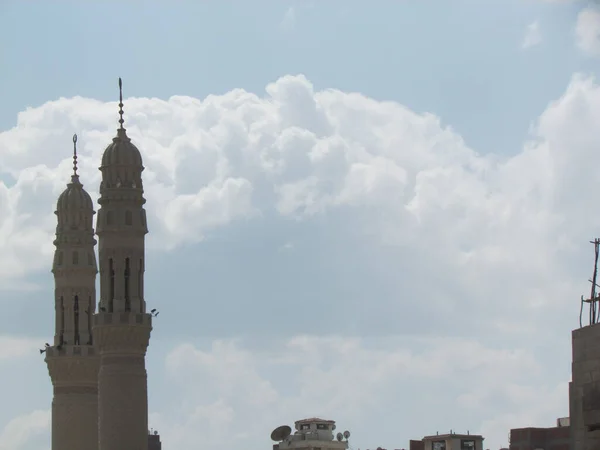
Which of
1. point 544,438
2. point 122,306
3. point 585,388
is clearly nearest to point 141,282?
point 122,306

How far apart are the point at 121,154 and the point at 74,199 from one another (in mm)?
16182

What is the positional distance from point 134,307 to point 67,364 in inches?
538

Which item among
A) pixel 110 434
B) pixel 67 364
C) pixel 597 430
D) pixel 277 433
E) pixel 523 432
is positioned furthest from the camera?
pixel 277 433

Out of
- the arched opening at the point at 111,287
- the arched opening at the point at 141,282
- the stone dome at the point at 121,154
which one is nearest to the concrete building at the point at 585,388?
the arched opening at the point at 141,282

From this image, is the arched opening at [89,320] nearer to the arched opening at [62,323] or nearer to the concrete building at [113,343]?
the concrete building at [113,343]

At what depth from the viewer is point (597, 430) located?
64.8 metres

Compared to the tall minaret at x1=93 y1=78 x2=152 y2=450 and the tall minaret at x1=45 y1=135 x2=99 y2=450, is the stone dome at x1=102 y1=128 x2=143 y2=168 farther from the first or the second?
the tall minaret at x1=45 y1=135 x2=99 y2=450

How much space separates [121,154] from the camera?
96.6 meters

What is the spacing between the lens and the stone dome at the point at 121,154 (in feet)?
316

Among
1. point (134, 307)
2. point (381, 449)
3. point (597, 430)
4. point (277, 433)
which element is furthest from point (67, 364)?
point (597, 430)

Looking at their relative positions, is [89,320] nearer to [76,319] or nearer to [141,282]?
[76,319]

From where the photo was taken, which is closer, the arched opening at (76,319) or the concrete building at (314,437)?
the arched opening at (76,319)

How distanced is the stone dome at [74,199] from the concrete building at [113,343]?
903 centimetres

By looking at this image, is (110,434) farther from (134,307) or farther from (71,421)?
(71,421)
